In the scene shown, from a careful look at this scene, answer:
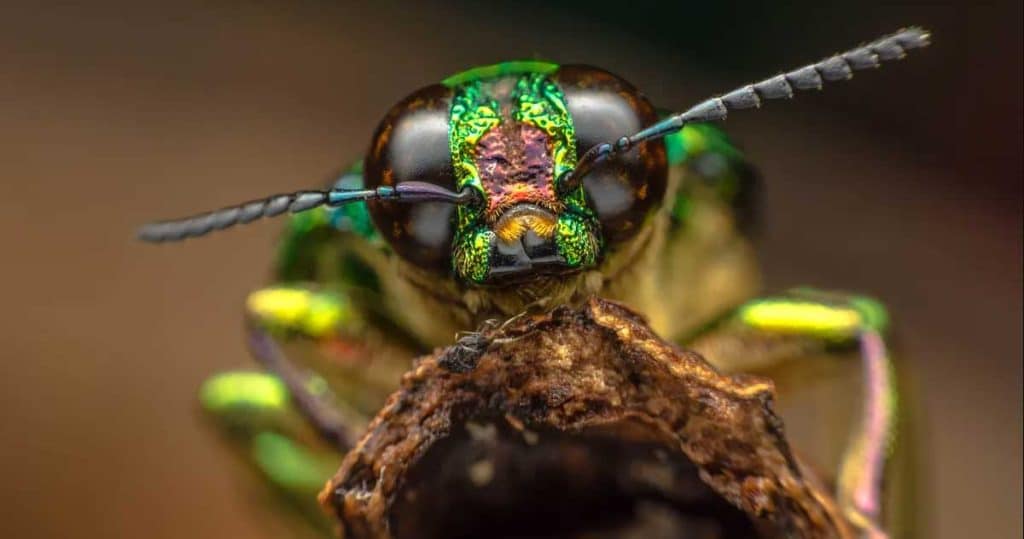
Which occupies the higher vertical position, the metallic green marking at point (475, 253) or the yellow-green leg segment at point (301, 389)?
the metallic green marking at point (475, 253)

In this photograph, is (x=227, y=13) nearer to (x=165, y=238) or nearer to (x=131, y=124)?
(x=131, y=124)

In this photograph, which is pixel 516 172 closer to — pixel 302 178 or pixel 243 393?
pixel 243 393

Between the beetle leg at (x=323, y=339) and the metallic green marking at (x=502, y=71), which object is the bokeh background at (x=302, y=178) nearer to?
the beetle leg at (x=323, y=339)

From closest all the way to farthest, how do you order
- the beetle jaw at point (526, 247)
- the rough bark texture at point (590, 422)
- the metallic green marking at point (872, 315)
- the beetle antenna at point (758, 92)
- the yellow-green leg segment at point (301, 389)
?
the rough bark texture at point (590, 422), the beetle jaw at point (526, 247), the beetle antenna at point (758, 92), the metallic green marking at point (872, 315), the yellow-green leg segment at point (301, 389)

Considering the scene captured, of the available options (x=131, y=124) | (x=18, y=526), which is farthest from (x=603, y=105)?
(x=131, y=124)

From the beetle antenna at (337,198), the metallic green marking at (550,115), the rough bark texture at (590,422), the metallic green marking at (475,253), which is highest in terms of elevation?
the metallic green marking at (550,115)

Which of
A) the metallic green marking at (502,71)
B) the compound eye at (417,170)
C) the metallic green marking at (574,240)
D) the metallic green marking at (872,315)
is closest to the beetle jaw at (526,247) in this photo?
the metallic green marking at (574,240)

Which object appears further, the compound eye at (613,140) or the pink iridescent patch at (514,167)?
the compound eye at (613,140)
